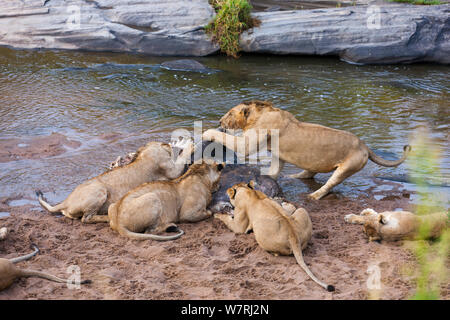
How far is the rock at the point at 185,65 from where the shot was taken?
47.1 feet

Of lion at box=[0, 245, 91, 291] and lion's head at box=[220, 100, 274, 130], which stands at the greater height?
lion's head at box=[220, 100, 274, 130]

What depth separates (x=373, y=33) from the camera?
1509 centimetres

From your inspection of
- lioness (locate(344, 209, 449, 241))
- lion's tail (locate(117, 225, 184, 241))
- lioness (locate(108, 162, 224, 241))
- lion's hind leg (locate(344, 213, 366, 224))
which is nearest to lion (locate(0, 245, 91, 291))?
lion's tail (locate(117, 225, 184, 241))

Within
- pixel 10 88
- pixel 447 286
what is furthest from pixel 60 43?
pixel 447 286

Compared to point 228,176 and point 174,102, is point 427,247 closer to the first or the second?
point 228,176

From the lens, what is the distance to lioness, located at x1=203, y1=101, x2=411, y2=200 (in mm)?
7133

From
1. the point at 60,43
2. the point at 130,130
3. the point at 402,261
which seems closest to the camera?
the point at 402,261

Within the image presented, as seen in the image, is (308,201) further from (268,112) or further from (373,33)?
(373,33)

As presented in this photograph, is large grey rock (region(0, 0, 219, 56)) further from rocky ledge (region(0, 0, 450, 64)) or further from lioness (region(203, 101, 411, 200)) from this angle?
lioness (region(203, 101, 411, 200))

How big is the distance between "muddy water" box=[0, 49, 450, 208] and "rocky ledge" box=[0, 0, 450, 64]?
1.50ft

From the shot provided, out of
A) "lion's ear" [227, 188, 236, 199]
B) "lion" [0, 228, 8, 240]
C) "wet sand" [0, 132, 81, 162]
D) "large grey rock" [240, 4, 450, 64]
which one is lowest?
"lion" [0, 228, 8, 240]

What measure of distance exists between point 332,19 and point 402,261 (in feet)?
37.4

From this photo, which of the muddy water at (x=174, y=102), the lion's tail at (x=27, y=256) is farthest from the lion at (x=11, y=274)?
the muddy water at (x=174, y=102)

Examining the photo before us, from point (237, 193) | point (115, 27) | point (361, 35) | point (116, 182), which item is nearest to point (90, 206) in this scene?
point (116, 182)
